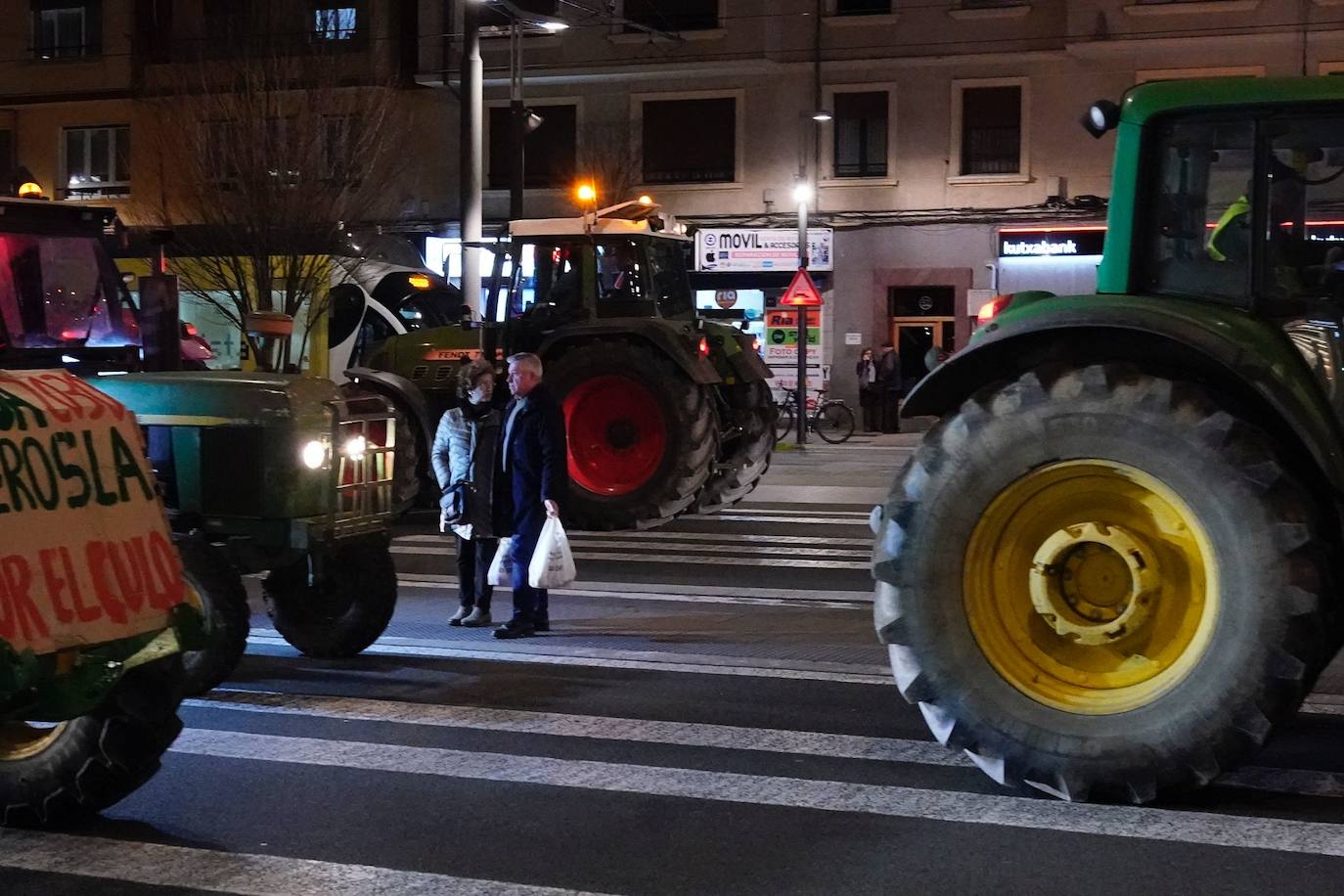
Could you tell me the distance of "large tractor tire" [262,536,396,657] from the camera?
935 cm

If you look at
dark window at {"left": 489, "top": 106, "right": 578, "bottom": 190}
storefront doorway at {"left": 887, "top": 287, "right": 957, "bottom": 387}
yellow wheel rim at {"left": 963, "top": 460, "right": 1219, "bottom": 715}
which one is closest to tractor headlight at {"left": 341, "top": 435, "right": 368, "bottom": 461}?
yellow wheel rim at {"left": 963, "top": 460, "right": 1219, "bottom": 715}

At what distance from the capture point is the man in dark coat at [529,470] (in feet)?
33.8

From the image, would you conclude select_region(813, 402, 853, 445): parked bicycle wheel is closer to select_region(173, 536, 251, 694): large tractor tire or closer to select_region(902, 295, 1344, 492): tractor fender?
select_region(173, 536, 251, 694): large tractor tire

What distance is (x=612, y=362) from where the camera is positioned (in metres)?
16.1

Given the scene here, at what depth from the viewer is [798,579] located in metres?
12.6

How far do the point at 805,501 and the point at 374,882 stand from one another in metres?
14.0

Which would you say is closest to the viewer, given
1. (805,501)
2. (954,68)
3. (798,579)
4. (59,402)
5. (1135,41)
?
(59,402)

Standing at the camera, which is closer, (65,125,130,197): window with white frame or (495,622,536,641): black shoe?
(495,622,536,641): black shoe

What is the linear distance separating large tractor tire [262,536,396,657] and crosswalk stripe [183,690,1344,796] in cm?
94

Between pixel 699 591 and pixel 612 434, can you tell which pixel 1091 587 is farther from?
pixel 612 434

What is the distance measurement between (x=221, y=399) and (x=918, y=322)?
90.3 ft

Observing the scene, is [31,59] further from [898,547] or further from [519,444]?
[898,547]

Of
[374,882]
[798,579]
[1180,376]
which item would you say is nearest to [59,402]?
[374,882]

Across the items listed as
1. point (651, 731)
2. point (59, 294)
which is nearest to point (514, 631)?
point (651, 731)
